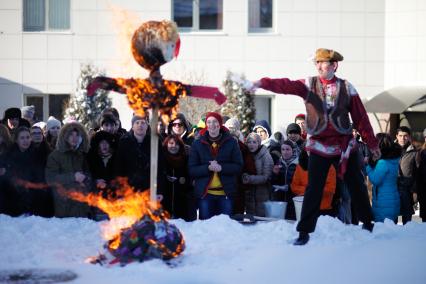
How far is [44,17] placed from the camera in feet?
64.7

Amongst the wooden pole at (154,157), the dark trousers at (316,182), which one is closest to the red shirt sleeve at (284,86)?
the dark trousers at (316,182)

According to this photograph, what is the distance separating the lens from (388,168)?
9797 millimetres

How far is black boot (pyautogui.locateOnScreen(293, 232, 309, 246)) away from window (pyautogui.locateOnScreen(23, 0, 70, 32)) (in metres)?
13.6

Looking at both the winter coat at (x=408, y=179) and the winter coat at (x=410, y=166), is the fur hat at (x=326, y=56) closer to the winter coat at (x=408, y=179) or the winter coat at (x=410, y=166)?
the winter coat at (x=408, y=179)

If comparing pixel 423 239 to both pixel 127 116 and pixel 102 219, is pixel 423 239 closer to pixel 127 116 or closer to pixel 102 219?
pixel 102 219

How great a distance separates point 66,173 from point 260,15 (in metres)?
12.0

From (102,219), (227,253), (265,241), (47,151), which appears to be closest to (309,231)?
(265,241)

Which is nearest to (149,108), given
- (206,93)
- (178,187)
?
(206,93)

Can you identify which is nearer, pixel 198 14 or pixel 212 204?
pixel 212 204

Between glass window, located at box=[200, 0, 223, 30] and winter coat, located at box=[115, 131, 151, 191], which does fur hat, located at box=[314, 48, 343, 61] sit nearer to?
winter coat, located at box=[115, 131, 151, 191]

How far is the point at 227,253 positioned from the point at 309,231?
0.93 meters

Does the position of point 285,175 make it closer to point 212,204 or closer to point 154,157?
point 212,204

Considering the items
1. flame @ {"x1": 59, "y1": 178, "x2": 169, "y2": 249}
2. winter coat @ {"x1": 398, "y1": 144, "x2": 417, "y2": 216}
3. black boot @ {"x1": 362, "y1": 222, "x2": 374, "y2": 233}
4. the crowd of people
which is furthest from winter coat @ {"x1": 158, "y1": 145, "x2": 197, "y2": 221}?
winter coat @ {"x1": 398, "y1": 144, "x2": 417, "y2": 216}

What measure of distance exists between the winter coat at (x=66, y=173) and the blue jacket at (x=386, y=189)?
12.2 ft
